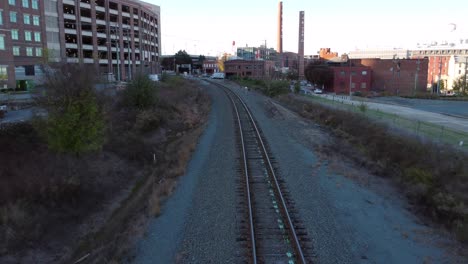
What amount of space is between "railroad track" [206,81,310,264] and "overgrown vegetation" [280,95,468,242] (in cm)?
450

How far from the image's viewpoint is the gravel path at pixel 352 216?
8.46m

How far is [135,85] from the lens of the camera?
2797 centimetres

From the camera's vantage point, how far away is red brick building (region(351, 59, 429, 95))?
292ft

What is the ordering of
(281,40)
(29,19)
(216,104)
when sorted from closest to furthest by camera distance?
1. (216,104)
2. (29,19)
3. (281,40)

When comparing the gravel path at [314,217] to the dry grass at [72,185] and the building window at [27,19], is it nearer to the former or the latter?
the dry grass at [72,185]

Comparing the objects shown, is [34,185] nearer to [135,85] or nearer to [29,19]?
[135,85]

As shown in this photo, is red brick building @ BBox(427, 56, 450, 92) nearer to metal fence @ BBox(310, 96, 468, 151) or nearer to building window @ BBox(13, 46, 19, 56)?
metal fence @ BBox(310, 96, 468, 151)

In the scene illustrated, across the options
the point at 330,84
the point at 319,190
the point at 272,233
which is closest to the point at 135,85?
the point at 319,190

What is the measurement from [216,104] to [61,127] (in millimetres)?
26217

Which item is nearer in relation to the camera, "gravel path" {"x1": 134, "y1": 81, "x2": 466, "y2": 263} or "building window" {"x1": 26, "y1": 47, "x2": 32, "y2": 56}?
"gravel path" {"x1": 134, "y1": 81, "x2": 466, "y2": 263}

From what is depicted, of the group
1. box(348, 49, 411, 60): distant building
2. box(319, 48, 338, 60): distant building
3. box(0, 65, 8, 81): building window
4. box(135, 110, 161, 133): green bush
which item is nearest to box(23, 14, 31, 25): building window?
box(0, 65, 8, 81): building window

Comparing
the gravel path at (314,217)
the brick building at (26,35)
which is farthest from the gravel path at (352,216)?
the brick building at (26,35)

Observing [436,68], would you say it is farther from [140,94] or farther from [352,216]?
[352,216]

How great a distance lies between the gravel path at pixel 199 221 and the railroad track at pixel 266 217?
46 centimetres
